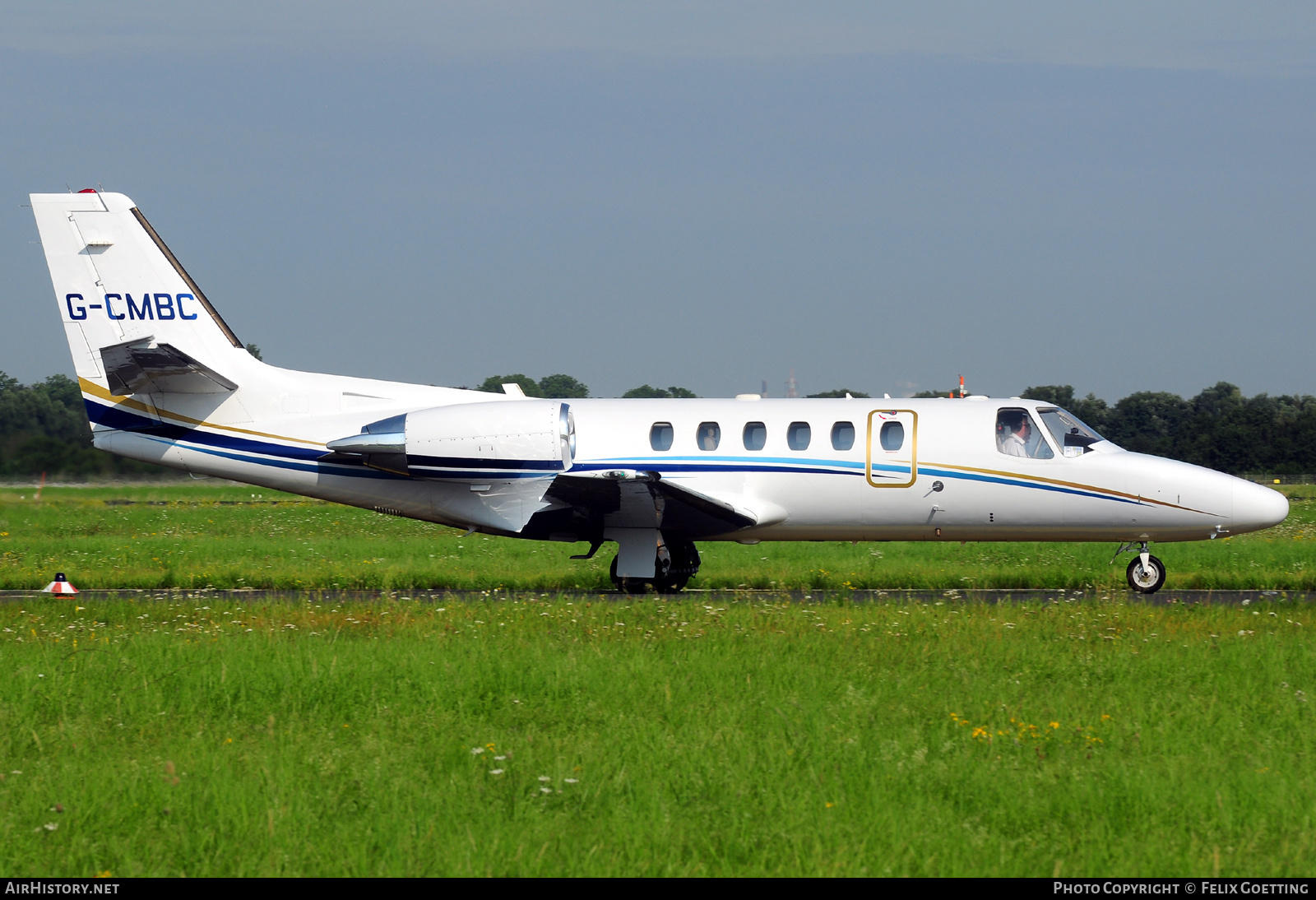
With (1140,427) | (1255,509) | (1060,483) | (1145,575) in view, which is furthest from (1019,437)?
(1140,427)

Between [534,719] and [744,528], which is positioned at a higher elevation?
[744,528]

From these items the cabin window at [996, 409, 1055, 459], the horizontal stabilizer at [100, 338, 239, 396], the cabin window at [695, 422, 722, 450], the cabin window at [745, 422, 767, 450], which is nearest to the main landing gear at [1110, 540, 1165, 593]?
the cabin window at [996, 409, 1055, 459]

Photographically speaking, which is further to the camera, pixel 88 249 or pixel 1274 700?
pixel 88 249

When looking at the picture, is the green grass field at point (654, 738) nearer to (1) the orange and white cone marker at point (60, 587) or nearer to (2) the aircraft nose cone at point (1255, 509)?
(1) the orange and white cone marker at point (60, 587)

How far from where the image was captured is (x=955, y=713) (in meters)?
7.94

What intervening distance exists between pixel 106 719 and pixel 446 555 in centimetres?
1403

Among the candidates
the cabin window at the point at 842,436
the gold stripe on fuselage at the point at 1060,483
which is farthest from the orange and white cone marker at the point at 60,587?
the gold stripe on fuselage at the point at 1060,483

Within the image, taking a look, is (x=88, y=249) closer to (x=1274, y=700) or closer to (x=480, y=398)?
(x=480, y=398)

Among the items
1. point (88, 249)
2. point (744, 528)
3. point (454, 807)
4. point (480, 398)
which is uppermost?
point (88, 249)

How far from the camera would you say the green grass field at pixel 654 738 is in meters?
5.45

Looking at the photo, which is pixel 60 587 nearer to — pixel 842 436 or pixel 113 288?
pixel 113 288

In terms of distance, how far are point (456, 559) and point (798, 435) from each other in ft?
24.9

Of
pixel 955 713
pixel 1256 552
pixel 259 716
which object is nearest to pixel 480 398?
pixel 259 716

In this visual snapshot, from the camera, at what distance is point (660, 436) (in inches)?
639
